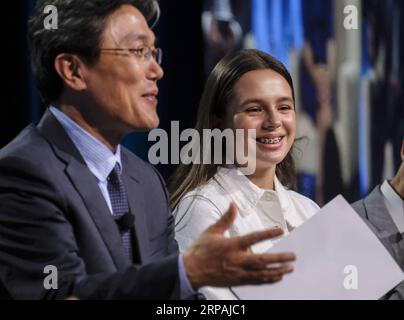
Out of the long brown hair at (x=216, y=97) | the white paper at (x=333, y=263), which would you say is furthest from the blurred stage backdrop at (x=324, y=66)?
the white paper at (x=333, y=263)

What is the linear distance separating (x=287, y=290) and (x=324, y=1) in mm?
2154

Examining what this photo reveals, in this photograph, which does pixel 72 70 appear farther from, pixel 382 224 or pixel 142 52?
pixel 382 224

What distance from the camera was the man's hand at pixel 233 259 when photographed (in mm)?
1405

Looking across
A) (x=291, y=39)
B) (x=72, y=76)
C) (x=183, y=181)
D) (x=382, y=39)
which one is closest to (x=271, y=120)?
(x=183, y=181)

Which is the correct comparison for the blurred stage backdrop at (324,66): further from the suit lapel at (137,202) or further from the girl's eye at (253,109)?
the suit lapel at (137,202)

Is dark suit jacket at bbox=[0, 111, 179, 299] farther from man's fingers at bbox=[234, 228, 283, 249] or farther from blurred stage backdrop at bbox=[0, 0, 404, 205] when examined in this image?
blurred stage backdrop at bbox=[0, 0, 404, 205]

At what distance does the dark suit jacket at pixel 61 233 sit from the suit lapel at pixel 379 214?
2.28 feet

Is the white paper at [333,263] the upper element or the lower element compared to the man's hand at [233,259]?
lower


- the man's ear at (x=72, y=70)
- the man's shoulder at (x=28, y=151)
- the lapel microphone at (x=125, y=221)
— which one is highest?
the man's ear at (x=72, y=70)


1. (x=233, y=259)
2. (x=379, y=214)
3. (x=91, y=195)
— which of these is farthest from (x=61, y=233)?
(x=379, y=214)

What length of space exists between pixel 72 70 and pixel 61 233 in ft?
1.27

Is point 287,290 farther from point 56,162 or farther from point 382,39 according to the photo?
point 382,39

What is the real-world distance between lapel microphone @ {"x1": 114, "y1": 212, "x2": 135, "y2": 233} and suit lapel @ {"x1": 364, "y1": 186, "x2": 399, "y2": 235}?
736mm

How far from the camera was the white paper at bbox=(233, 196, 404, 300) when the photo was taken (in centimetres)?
167
